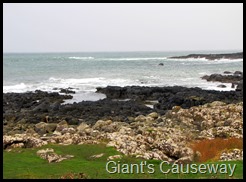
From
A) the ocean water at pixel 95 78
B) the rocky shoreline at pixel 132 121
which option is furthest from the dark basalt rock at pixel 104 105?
the ocean water at pixel 95 78

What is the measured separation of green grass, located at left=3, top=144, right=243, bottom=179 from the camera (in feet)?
48.4

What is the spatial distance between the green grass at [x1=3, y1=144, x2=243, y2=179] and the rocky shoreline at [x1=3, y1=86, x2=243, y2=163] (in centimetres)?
126

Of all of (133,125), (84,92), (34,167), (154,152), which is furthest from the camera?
(84,92)

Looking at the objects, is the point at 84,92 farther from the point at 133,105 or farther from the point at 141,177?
the point at 141,177

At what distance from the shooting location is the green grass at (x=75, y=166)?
1475 centimetres

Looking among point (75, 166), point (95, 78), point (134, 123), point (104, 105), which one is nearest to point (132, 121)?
point (134, 123)

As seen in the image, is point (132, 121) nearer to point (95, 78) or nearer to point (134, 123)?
point (134, 123)

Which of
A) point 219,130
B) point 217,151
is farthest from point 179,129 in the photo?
point 217,151

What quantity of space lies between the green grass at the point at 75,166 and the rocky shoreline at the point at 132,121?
4.14ft

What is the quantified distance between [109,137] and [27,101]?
79.0 feet

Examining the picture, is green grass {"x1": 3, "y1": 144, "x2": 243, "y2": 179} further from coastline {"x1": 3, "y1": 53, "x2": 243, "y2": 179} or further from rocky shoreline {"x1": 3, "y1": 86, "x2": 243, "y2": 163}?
rocky shoreline {"x1": 3, "y1": 86, "x2": 243, "y2": 163}

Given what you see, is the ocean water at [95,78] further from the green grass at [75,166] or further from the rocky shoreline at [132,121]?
the green grass at [75,166]

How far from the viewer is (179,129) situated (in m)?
27.1

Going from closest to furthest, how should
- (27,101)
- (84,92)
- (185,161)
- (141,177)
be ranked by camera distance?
1. (141,177)
2. (185,161)
3. (27,101)
4. (84,92)
